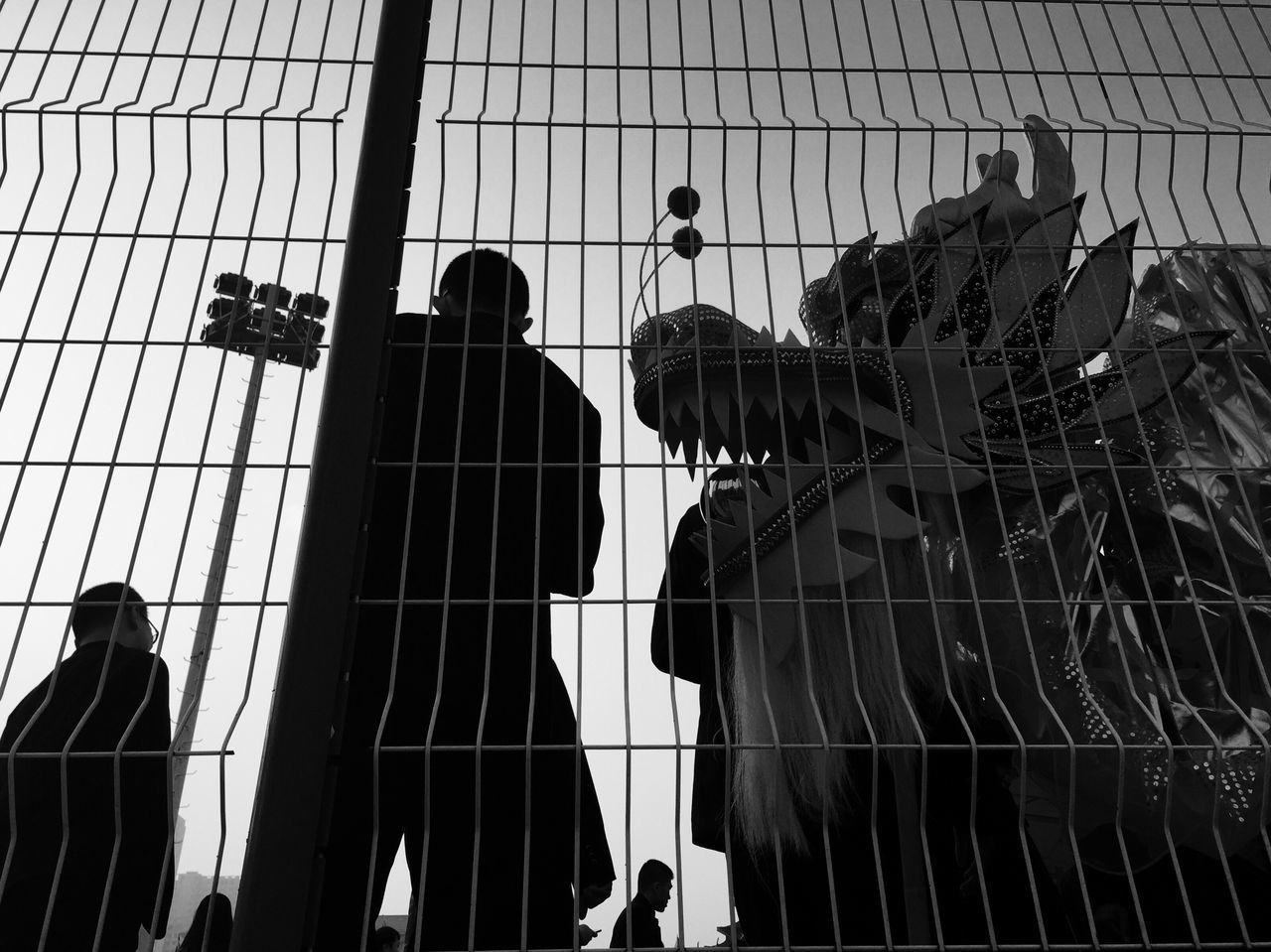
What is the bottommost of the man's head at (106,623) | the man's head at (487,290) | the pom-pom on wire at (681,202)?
the man's head at (106,623)

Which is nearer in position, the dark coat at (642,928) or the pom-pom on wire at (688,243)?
the pom-pom on wire at (688,243)

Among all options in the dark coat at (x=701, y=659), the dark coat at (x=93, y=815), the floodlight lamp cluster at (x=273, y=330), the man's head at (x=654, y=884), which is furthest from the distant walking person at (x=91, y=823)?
the man's head at (x=654, y=884)

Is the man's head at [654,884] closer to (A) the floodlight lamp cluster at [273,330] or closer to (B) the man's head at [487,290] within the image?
(B) the man's head at [487,290]

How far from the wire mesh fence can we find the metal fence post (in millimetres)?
20

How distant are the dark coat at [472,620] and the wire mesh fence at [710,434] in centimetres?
1

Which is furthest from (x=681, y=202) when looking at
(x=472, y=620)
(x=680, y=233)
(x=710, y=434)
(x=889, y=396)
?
(x=472, y=620)

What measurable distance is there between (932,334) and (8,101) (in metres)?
1.47

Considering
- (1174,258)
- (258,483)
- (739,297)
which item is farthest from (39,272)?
(1174,258)

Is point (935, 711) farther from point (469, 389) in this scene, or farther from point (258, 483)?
point (258, 483)

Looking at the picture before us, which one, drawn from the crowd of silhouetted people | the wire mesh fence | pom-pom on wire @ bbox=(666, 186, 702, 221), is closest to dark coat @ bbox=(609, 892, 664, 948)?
the crowd of silhouetted people

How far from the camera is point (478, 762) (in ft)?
3.40

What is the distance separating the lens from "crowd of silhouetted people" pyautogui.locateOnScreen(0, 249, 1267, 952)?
1140mm

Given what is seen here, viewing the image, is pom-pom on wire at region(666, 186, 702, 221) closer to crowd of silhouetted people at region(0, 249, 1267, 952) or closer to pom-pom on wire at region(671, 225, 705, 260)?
pom-pom on wire at region(671, 225, 705, 260)

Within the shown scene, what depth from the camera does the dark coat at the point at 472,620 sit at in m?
1.28
